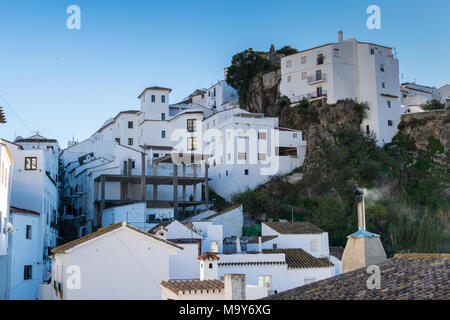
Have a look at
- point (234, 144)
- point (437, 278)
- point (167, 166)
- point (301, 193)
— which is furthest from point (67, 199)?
point (437, 278)

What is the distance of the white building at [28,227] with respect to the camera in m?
27.2

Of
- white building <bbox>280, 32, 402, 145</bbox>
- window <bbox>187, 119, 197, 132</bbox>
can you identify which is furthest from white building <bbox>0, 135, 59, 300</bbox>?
white building <bbox>280, 32, 402, 145</bbox>

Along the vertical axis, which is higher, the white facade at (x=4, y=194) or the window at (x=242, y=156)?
the window at (x=242, y=156)

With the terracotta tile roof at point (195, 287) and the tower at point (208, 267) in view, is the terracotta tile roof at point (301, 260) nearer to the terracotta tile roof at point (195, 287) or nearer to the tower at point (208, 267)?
the tower at point (208, 267)

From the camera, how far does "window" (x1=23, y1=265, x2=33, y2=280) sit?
94.9ft

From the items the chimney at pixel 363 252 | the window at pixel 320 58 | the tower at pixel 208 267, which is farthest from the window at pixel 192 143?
the chimney at pixel 363 252

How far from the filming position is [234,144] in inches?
1932

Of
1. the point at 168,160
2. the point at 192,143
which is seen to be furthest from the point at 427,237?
the point at 192,143

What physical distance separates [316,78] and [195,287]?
136 ft

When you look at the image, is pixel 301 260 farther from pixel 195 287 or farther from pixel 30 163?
pixel 30 163

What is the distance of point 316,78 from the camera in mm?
56469

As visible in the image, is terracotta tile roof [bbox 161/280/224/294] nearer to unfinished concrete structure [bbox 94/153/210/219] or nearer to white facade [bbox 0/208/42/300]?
white facade [bbox 0/208/42/300]

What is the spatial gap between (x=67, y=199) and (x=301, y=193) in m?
21.2

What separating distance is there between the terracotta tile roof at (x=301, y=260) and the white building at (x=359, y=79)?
84.7ft
